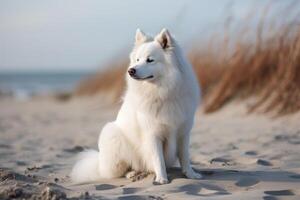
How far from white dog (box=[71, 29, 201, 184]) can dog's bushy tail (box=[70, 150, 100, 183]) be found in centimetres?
2

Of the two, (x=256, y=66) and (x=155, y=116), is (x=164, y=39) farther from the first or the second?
(x=256, y=66)

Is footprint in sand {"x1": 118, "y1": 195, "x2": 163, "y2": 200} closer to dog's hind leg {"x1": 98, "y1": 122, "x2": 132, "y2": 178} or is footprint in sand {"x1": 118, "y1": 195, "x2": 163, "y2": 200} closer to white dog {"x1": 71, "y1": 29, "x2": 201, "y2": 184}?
white dog {"x1": 71, "y1": 29, "x2": 201, "y2": 184}

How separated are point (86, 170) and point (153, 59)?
1.11 meters

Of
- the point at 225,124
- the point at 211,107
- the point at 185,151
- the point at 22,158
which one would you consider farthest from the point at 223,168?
the point at 211,107

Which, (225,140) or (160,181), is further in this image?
(225,140)

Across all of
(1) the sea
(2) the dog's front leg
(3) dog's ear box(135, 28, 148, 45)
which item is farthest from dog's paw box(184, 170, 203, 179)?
(1) the sea

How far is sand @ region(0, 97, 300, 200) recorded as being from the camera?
306 cm

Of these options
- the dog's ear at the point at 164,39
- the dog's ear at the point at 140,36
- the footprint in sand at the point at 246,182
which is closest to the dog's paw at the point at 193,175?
the footprint in sand at the point at 246,182

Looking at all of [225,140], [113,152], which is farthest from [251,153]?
[113,152]

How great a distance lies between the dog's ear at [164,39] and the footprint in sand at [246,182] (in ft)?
3.81

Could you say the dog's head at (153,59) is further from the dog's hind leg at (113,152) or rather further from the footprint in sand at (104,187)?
the footprint in sand at (104,187)

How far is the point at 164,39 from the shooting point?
12.1 ft

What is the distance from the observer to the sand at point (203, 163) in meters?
3.06

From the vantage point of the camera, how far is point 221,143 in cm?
525
